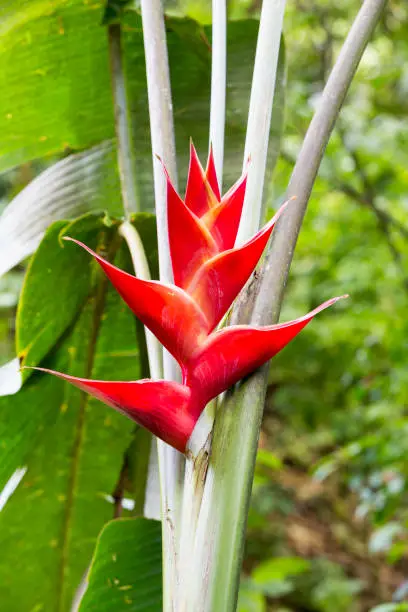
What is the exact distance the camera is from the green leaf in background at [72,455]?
66 centimetres

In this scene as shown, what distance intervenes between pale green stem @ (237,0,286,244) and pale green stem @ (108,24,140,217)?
29cm

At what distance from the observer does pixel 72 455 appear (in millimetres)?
705

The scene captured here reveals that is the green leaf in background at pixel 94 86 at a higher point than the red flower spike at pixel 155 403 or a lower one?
higher

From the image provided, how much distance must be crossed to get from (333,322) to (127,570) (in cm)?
162

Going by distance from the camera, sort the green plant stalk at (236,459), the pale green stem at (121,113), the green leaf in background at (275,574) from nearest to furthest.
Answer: the green plant stalk at (236,459), the pale green stem at (121,113), the green leaf in background at (275,574)

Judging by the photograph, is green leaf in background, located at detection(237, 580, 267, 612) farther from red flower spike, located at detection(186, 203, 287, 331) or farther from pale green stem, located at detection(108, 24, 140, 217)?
red flower spike, located at detection(186, 203, 287, 331)

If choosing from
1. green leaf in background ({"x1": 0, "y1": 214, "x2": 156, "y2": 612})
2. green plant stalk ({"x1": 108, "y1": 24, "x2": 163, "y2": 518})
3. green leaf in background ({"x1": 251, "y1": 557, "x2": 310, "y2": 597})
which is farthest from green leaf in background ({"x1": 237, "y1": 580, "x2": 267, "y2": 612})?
green plant stalk ({"x1": 108, "y1": 24, "x2": 163, "y2": 518})

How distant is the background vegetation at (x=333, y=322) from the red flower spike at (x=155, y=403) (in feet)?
1.46

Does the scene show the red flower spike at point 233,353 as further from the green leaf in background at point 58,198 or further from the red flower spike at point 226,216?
the green leaf in background at point 58,198

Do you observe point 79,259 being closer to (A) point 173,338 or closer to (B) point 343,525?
(A) point 173,338

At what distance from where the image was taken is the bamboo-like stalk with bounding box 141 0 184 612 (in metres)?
0.37

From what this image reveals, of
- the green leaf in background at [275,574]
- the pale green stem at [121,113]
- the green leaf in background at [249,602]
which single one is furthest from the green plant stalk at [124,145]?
the green leaf in background at [275,574]

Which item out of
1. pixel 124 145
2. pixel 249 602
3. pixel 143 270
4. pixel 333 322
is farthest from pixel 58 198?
pixel 333 322

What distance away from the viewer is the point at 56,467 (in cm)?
70
